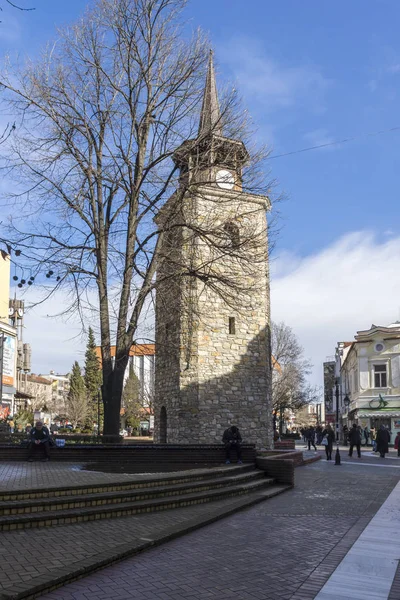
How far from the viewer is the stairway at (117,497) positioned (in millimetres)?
7785

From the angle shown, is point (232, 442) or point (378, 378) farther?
point (378, 378)

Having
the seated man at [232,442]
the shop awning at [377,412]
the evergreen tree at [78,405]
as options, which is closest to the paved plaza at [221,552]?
the seated man at [232,442]

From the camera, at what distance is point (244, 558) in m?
6.75

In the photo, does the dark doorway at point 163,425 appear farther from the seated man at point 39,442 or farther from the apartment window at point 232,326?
the seated man at point 39,442

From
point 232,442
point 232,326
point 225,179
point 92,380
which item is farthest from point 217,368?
point 92,380

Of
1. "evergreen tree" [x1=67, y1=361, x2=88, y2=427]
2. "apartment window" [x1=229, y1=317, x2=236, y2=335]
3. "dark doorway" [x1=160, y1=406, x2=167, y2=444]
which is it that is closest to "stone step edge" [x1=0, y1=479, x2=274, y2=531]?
"apartment window" [x1=229, y1=317, x2=236, y2=335]

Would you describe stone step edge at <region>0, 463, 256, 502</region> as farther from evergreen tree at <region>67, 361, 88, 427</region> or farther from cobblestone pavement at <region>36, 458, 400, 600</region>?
evergreen tree at <region>67, 361, 88, 427</region>

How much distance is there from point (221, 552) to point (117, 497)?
265 centimetres

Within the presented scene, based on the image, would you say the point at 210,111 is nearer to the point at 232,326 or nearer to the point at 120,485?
the point at 232,326

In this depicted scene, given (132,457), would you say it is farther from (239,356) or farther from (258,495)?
(239,356)

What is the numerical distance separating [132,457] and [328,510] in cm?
655

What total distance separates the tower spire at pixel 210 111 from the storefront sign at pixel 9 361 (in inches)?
1127

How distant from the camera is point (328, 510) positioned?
10547 mm

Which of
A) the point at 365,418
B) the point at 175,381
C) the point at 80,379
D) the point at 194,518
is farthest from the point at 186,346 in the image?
the point at 80,379
